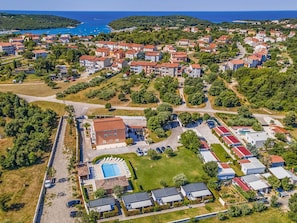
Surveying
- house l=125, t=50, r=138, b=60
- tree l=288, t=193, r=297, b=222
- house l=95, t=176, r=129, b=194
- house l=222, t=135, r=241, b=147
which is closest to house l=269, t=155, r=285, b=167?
house l=222, t=135, r=241, b=147

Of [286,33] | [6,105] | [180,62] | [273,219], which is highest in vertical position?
[286,33]

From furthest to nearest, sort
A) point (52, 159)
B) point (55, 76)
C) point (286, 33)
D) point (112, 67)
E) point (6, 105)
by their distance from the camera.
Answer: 1. point (286, 33)
2. point (112, 67)
3. point (55, 76)
4. point (6, 105)
5. point (52, 159)

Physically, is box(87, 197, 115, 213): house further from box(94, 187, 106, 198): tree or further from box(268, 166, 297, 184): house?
box(268, 166, 297, 184): house

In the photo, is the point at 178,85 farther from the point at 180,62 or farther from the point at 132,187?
the point at 132,187

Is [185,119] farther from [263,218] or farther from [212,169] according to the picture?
[263,218]

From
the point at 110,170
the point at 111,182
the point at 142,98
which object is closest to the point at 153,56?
the point at 142,98

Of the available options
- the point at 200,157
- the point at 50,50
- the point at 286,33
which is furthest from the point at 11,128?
the point at 286,33

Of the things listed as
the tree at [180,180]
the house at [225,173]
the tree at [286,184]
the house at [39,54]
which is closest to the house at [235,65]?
the house at [225,173]
